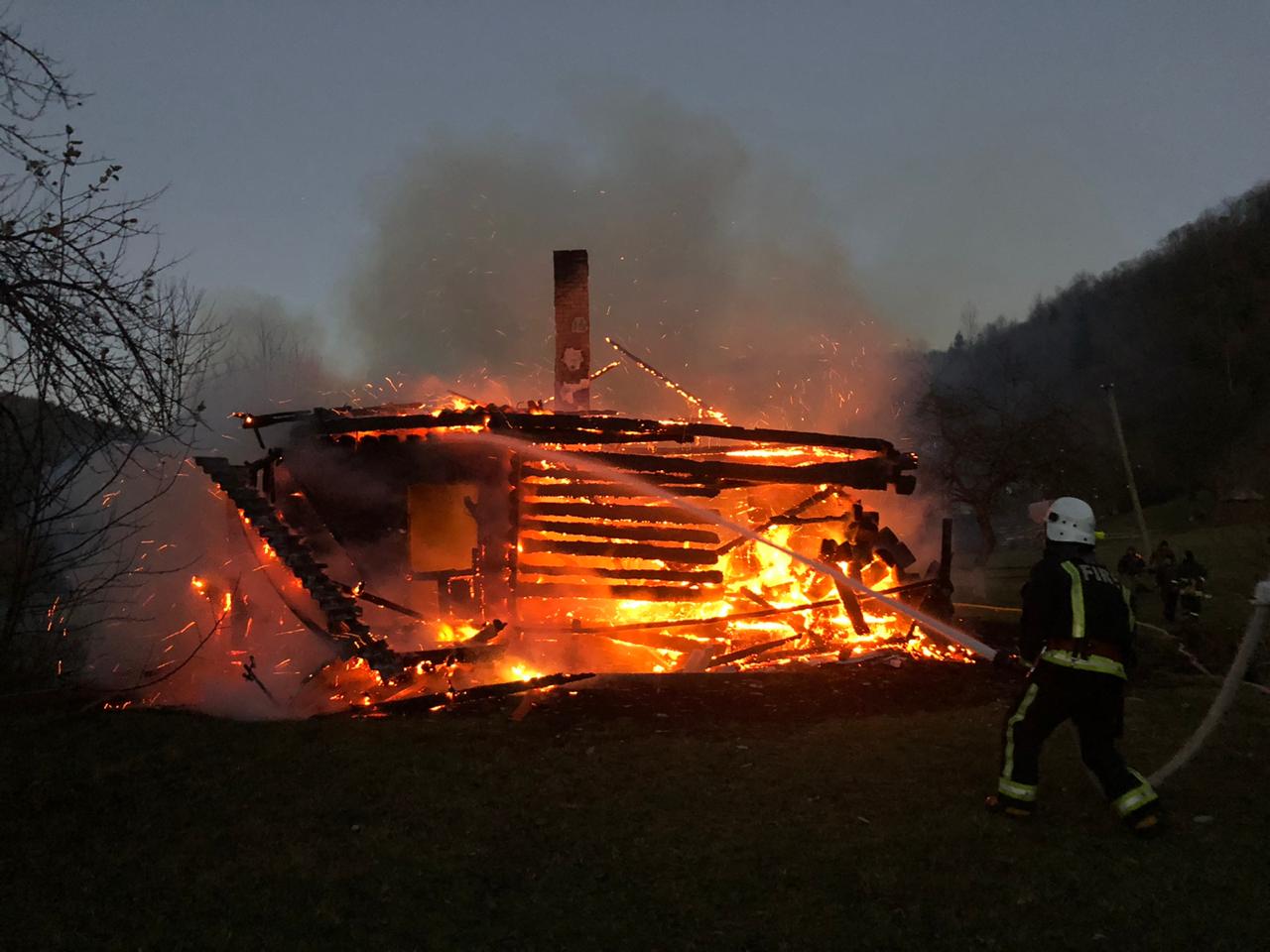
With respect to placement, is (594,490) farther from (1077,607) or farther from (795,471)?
(1077,607)

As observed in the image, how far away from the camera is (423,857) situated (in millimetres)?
5023

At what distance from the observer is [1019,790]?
5.50 metres

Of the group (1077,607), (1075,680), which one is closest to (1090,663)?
(1075,680)

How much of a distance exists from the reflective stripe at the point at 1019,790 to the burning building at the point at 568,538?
18.2 feet

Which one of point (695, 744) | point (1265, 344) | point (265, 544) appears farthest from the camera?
point (1265, 344)

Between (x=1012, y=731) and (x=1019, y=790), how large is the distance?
1.19 ft

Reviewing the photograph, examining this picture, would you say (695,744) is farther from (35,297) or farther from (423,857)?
(35,297)

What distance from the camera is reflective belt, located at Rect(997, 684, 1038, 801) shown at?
549 centimetres

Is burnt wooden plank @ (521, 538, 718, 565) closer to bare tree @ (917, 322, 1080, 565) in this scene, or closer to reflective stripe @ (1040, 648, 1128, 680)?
reflective stripe @ (1040, 648, 1128, 680)

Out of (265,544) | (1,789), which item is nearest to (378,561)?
(265,544)

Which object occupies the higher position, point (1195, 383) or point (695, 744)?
point (1195, 383)

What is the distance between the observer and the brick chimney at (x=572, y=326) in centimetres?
1574

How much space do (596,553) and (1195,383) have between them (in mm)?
59236

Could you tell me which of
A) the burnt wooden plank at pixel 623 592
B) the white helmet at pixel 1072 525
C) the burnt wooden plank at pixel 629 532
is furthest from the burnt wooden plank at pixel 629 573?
the white helmet at pixel 1072 525
